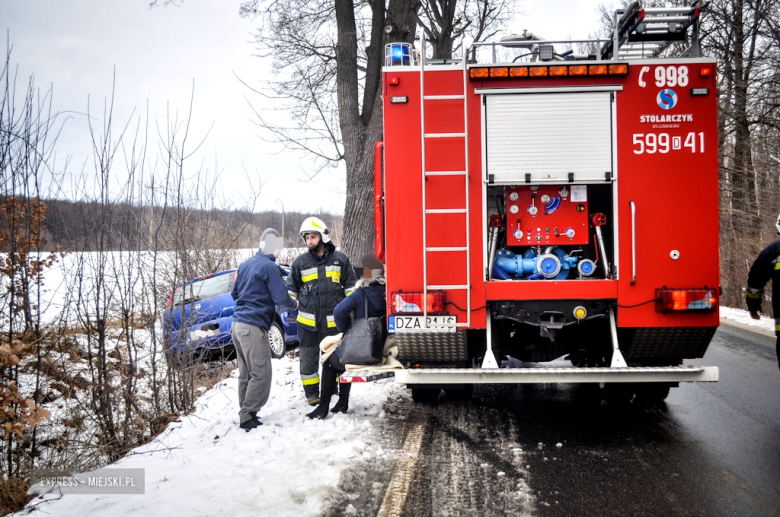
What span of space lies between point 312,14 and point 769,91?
1460 centimetres

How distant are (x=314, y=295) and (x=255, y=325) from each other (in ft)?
2.42

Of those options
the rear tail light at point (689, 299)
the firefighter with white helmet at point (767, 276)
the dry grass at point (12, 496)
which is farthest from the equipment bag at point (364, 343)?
the firefighter with white helmet at point (767, 276)

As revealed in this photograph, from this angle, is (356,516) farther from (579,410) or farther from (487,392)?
(487,392)

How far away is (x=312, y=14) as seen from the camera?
11586mm

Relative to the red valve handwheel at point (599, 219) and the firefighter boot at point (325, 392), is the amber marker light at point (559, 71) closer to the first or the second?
the red valve handwheel at point (599, 219)

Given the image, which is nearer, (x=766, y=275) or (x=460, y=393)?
(x=766, y=275)

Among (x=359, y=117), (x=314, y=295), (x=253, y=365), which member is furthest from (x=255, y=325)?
(x=359, y=117)

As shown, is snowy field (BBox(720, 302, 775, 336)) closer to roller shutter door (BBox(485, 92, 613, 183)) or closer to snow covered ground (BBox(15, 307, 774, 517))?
roller shutter door (BBox(485, 92, 613, 183))

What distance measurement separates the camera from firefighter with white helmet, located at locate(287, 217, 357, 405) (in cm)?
603

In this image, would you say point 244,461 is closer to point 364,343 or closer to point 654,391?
point 364,343

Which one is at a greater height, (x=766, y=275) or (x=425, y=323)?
(x=766, y=275)

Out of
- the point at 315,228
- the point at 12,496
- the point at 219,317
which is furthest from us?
the point at 219,317

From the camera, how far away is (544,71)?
493 cm

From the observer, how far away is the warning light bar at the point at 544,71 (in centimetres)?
487
